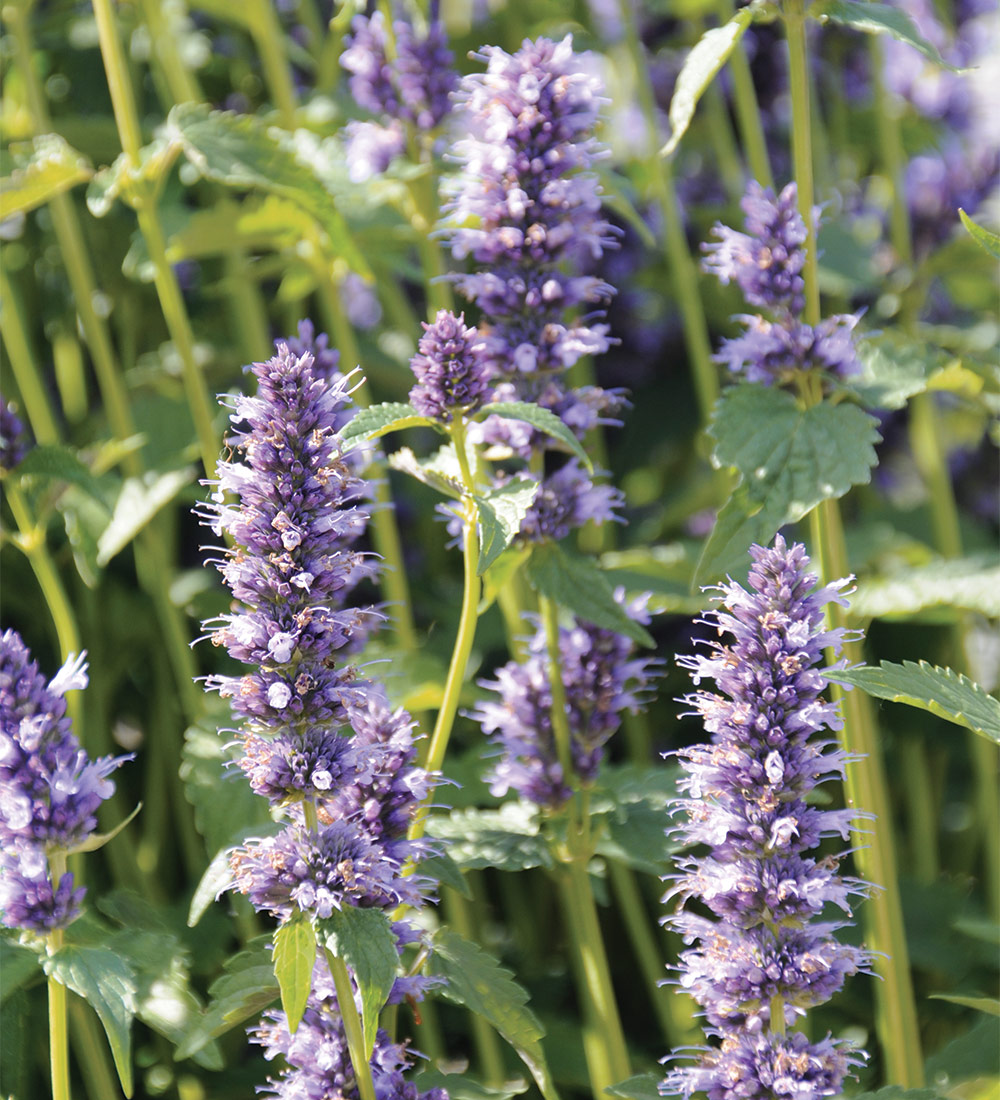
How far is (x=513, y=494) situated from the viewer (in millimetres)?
1550

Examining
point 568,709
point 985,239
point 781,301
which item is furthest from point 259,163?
point 985,239

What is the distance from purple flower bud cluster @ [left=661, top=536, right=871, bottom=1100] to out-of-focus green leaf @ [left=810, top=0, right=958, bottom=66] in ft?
2.23

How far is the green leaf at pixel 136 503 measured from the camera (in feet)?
7.41

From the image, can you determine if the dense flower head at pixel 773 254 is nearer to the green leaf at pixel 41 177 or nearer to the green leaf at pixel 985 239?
the green leaf at pixel 985 239

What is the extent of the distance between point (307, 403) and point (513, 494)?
307mm

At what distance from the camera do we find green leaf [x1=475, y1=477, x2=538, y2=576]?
1.40 meters

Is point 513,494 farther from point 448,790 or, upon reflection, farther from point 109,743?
point 109,743

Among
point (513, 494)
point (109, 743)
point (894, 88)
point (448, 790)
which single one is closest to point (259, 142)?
point (513, 494)

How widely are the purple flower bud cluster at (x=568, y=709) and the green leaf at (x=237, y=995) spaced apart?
47 cm

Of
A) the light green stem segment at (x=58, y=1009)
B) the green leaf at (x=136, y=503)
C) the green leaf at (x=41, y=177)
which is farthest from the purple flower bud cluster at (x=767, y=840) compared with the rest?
the green leaf at (x=41, y=177)

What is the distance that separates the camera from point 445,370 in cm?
152

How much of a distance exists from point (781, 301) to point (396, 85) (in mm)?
924

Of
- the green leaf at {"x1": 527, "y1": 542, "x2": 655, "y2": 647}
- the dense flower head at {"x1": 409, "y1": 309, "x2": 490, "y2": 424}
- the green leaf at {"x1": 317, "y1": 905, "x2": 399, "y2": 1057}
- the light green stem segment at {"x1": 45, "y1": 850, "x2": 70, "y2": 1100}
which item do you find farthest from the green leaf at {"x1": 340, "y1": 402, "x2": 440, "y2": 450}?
the light green stem segment at {"x1": 45, "y1": 850, "x2": 70, "y2": 1100}

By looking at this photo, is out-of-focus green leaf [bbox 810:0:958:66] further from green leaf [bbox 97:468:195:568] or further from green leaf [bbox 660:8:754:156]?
green leaf [bbox 97:468:195:568]
